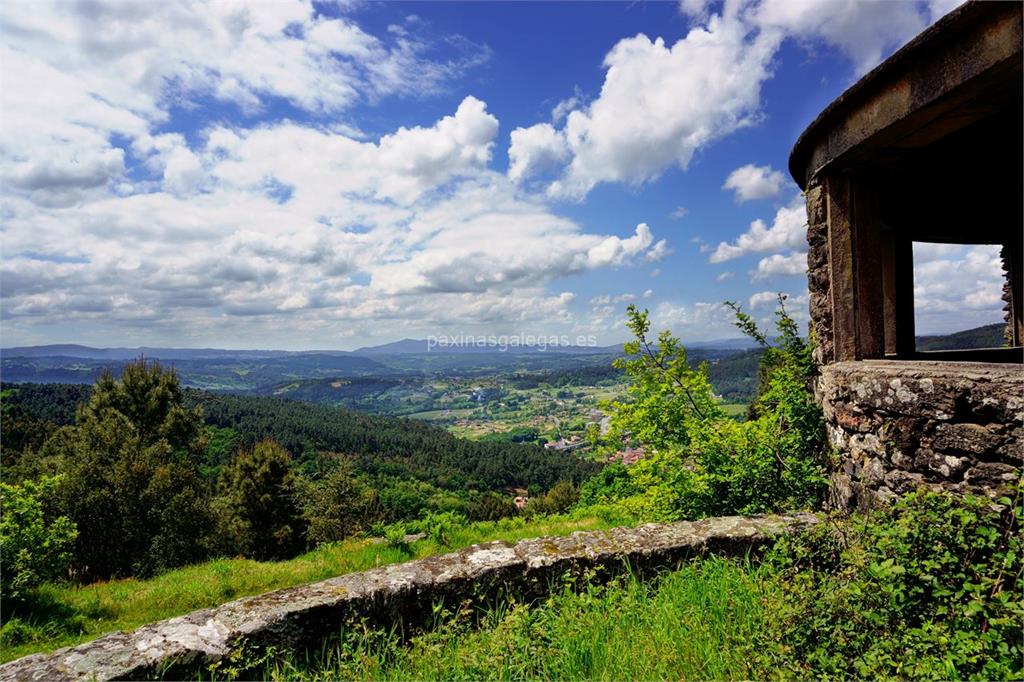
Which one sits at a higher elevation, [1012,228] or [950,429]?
[1012,228]

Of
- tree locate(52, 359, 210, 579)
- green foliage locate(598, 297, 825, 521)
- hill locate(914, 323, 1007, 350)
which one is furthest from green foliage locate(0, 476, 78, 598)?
hill locate(914, 323, 1007, 350)

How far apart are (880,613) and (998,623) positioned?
0.47 m

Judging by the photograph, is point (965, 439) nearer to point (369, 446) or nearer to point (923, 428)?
point (923, 428)

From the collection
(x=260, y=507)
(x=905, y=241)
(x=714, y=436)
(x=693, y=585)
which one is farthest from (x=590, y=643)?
(x=260, y=507)

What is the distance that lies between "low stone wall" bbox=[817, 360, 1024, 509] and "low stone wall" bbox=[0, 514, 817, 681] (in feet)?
2.25

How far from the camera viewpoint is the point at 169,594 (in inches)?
248

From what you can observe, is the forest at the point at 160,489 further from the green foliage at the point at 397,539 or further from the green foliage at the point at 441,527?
the green foliage at the point at 397,539

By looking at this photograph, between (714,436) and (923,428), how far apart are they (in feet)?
7.31

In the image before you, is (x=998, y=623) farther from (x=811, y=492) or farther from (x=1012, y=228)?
(x=1012, y=228)

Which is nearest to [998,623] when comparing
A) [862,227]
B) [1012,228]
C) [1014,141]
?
[862,227]

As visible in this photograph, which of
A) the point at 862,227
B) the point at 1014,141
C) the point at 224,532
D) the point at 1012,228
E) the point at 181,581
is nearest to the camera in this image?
the point at 862,227

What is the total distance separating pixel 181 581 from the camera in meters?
7.04

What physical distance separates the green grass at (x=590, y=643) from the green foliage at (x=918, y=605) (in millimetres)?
283

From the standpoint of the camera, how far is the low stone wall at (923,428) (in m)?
3.15
